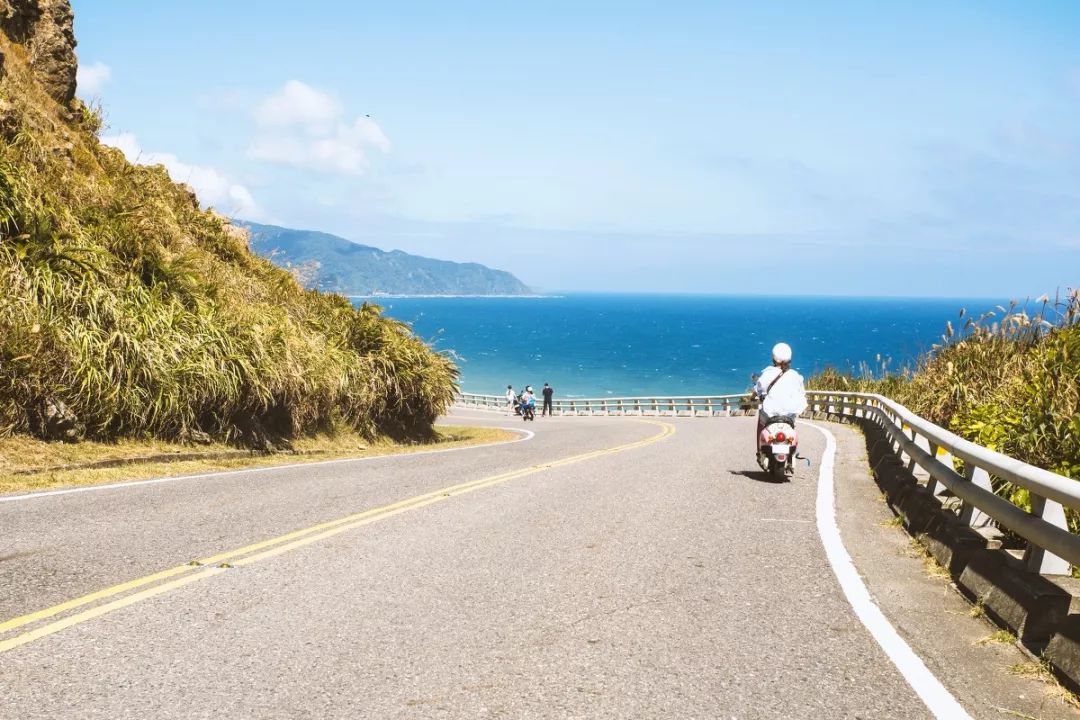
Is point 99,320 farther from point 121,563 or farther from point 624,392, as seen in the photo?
point 624,392

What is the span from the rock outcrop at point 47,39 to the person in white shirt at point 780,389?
51.4ft

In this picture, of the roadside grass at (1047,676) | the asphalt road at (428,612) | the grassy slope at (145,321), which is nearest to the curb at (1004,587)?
the roadside grass at (1047,676)

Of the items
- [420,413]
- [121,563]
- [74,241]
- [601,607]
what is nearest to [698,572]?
[601,607]

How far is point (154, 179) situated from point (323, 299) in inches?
179

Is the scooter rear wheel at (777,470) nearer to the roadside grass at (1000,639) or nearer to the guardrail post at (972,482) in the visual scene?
the guardrail post at (972,482)

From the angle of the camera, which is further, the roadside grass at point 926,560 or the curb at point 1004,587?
the roadside grass at point 926,560

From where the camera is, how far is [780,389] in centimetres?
1211

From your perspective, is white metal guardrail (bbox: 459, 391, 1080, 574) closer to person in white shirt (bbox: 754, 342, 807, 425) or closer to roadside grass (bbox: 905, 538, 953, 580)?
roadside grass (bbox: 905, 538, 953, 580)

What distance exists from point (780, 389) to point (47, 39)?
54.0ft

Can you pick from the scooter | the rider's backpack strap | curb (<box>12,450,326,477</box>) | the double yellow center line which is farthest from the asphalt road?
the rider's backpack strap

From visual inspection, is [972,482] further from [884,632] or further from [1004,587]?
[884,632]

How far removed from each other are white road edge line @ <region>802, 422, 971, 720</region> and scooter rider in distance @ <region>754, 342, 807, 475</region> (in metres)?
2.73

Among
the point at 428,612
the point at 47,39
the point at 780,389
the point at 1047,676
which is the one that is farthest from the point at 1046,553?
the point at 47,39

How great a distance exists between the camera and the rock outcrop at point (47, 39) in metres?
18.2
